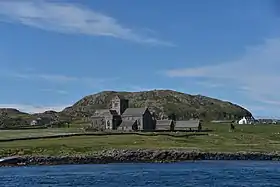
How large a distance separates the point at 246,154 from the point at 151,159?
48.5ft

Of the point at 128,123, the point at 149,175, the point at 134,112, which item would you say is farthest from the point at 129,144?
the point at 134,112

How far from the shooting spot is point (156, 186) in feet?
173

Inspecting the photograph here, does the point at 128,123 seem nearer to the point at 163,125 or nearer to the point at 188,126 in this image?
the point at 163,125

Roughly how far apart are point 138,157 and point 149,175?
2394cm

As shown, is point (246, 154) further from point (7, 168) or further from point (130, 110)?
point (130, 110)

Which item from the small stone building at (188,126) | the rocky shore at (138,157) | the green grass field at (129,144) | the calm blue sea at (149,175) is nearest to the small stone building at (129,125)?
the small stone building at (188,126)

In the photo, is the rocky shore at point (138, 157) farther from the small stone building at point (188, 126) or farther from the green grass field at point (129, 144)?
the small stone building at point (188, 126)

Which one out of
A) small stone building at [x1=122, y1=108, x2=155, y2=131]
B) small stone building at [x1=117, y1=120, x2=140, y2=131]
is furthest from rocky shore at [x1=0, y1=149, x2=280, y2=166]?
small stone building at [x1=122, y1=108, x2=155, y2=131]

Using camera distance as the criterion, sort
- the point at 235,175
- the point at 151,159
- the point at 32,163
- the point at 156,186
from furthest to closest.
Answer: the point at 151,159, the point at 32,163, the point at 235,175, the point at 156,186

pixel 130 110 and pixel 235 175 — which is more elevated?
pixel 130 110

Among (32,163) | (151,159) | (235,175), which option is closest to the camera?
(235,175)

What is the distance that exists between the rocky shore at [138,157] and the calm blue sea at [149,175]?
561 cm

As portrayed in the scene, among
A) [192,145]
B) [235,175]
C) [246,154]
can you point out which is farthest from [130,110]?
[235,175]

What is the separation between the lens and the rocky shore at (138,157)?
3278 inches
